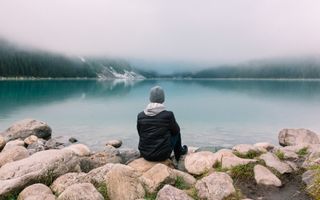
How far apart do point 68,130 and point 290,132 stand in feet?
63.9

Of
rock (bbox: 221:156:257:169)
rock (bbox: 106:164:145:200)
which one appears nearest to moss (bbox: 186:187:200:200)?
rock (bbox: 106:164:145:200)

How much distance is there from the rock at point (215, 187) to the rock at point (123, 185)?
1533 mm

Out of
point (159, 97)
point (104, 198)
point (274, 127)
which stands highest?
point (159, 97)

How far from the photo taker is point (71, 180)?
1015 cm

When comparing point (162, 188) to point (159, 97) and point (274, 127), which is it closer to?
point (159, 97)

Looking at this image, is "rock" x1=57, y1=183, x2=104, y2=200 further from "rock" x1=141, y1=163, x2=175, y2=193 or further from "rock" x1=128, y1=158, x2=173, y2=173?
"rock" x1=128, y1=158, x2=173, y2=173

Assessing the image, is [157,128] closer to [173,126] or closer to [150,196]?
[173,126]

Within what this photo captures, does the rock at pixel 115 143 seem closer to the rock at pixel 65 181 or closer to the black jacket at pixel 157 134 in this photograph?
the black jacket at pixel 157 134

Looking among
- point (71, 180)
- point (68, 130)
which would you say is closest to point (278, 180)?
point (71, 180)

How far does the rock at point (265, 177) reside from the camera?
1041 centimetres

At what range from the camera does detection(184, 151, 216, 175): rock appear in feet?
40.5

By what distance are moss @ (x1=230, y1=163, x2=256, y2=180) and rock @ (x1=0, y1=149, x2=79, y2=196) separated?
473 centimetres

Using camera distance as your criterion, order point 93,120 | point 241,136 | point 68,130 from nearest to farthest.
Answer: point 241,136, point 68,130, point 93,120

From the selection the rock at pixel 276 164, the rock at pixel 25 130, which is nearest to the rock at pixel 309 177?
the rock at pixel 276 164
